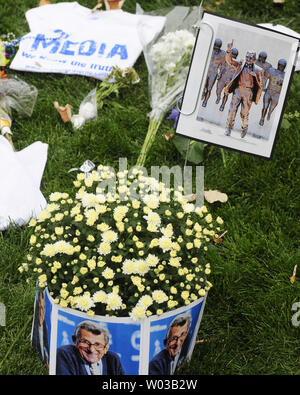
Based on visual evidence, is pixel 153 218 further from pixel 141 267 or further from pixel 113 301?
pixel 113 301

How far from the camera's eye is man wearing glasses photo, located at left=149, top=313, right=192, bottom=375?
176 cm

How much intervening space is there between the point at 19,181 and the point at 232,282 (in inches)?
41.0

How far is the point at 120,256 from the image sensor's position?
1.65 meters

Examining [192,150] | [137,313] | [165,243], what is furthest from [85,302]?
[192,150]

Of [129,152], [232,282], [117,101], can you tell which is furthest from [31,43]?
[232,282]

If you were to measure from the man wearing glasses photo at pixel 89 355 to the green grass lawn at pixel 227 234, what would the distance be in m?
0.24

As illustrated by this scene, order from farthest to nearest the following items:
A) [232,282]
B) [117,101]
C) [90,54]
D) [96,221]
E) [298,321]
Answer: [90,54] → [117,101] → [232,282] → [298,321] → [96,221]

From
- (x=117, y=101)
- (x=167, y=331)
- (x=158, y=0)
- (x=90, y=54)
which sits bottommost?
A: (x=167, y=331)

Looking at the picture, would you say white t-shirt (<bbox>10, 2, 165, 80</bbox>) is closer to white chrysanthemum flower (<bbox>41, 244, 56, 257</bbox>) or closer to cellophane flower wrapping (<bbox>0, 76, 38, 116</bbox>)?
cellophane flower wrapping (<bbox>0, 76, 38, 116</bbox>)

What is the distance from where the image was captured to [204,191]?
2656mm

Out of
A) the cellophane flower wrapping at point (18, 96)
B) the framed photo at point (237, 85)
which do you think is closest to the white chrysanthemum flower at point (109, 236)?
the framed photo at point (237, 85)

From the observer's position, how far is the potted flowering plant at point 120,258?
165cm
